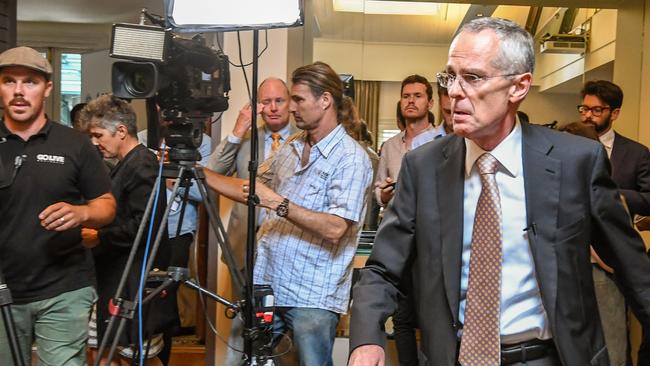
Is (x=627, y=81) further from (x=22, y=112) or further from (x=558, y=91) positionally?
(x=22, y=112)

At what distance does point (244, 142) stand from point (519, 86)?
5.86ft

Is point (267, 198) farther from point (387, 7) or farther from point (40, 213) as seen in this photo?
point (387, 7)

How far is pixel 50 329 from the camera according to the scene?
2.42 meters

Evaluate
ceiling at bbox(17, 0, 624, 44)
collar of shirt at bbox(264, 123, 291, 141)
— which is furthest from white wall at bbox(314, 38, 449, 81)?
collar of shirt at bbox(264, 123, 291, 141)

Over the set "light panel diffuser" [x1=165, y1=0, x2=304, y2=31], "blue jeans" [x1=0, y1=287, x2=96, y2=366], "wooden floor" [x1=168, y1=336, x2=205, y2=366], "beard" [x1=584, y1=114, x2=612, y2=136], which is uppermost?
"light panel diffuser" [x1=165, y1=0, x2=304, y2=31]

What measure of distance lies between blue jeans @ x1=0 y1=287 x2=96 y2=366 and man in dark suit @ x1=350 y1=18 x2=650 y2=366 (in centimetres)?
129

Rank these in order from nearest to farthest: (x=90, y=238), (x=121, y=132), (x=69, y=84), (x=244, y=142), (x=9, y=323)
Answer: (x=9, y=323) → (x=90, y=238) → (x=121, y=132) → (x=244, y=142) → (x=69, y=84)

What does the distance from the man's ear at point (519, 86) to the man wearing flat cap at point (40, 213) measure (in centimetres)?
144

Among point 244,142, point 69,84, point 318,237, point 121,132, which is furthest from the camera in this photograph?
point 69,84

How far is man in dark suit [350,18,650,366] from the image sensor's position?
4.75 feet

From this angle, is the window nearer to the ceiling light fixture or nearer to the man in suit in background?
the ceiling light fixture

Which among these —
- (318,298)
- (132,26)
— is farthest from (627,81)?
(132,26)

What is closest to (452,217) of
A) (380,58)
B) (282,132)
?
(282,132)

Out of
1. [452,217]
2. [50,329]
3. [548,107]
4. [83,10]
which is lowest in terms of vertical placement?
[50,329]
